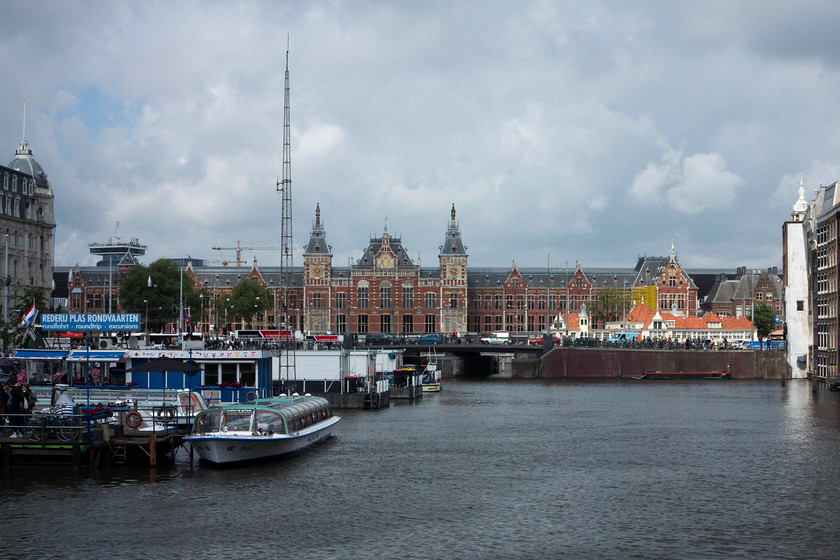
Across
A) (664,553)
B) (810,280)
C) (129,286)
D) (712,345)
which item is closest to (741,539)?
A: (664,553)

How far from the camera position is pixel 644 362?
5571 inches

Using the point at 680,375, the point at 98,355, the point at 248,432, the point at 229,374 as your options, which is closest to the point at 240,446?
the point at 248,432

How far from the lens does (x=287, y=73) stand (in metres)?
98.6

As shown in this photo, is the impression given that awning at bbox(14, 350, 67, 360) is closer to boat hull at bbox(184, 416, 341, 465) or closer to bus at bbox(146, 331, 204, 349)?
boat hull at bbox(184, 416, 341, 465)

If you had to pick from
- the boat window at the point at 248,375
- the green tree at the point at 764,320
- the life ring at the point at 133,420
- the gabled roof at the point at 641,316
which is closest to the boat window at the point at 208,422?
the life ring at the point at 133,420

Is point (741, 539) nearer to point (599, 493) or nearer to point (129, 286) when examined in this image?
point (599, 493)

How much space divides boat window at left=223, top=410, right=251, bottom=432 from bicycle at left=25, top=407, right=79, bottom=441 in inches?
294

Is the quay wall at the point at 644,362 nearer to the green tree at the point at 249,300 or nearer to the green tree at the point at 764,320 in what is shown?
the green tree at the point at 764,320

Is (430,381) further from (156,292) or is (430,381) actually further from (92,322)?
(156,292)

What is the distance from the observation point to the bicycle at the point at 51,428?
50.8m

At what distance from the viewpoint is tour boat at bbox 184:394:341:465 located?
171 ft

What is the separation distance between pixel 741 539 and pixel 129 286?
504 ft

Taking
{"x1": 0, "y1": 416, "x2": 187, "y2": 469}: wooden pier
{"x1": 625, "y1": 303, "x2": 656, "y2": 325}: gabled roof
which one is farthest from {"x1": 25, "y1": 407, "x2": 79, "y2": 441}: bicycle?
{"x1": 625, "y1": 303, "x2": 656, "y2": 325}: gabled roof

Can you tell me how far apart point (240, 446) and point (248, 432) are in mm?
871
